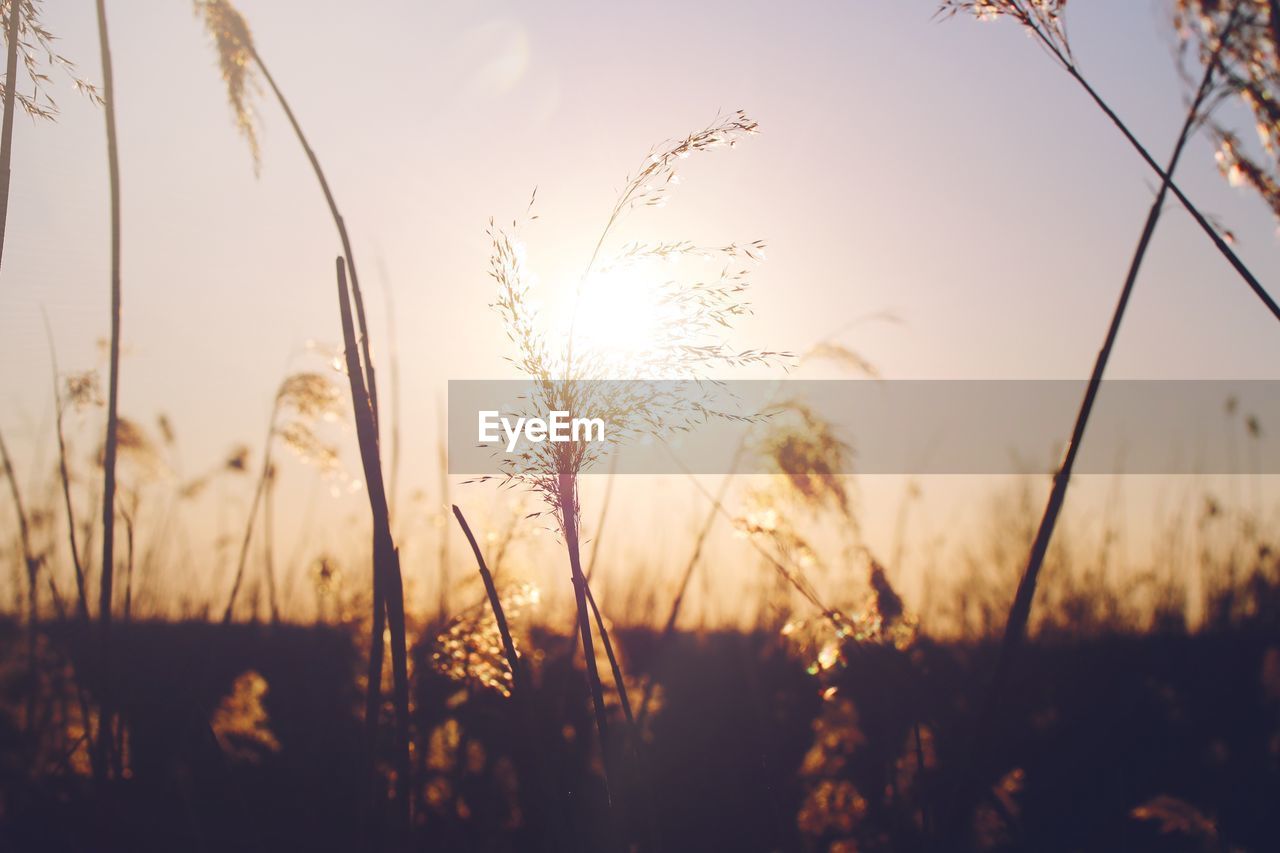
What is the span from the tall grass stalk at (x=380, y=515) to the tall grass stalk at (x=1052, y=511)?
0.81m

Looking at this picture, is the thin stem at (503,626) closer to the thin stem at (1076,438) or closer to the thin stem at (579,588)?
the thin stem at (579,588)

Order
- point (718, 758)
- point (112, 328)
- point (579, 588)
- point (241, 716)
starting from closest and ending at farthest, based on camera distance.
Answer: point (579, 588), point (112, 328), point (241, 716), point (718, 758)

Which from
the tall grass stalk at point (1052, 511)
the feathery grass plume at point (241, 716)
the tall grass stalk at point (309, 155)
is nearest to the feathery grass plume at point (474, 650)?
the tall grass stalk at point (309, 155)

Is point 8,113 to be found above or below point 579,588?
above

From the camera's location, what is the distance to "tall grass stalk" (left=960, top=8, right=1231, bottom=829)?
46.8 inches

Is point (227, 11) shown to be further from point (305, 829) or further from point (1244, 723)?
point (1244, 723)

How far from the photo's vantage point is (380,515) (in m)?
1.28

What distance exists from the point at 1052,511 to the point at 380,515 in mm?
962

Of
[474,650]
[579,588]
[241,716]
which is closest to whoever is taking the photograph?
[579,588]

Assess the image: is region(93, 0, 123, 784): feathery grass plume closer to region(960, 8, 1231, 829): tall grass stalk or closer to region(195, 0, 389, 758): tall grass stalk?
region(195, 0, 389, 758): tall grass stalk

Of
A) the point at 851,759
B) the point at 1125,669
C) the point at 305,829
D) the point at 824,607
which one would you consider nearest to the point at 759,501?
the point at 824,607

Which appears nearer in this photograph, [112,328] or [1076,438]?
[1076,438]

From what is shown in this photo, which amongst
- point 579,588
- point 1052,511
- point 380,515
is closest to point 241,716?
point 380,515

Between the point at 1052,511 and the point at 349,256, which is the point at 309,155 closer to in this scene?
the point at 349,256
